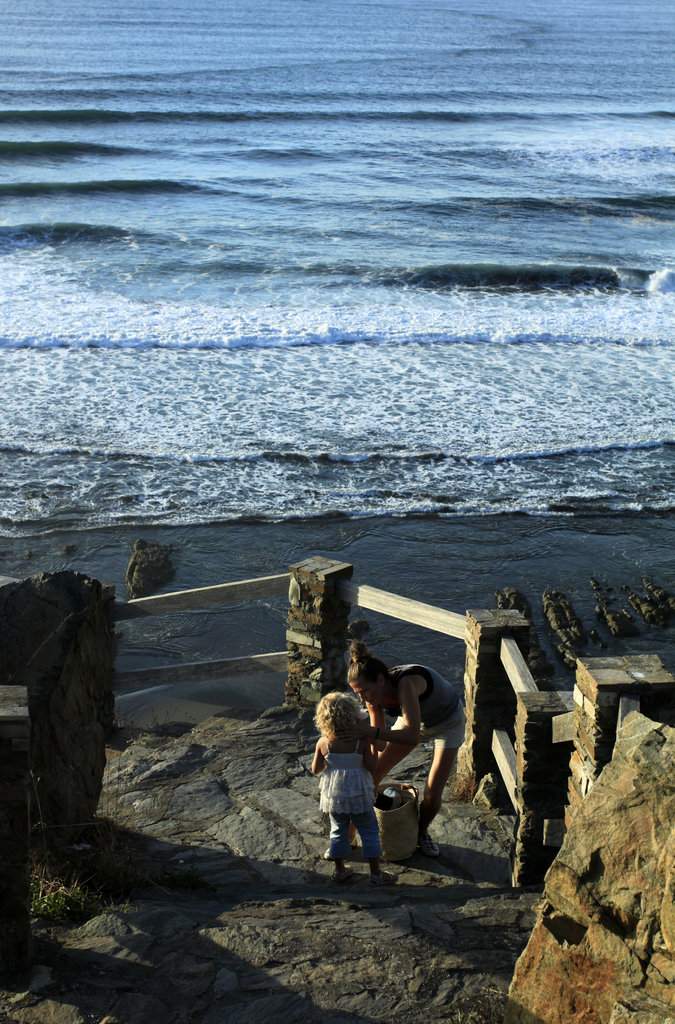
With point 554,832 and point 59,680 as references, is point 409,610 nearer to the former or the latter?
point 554,832

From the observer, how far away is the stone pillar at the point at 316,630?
688 cm

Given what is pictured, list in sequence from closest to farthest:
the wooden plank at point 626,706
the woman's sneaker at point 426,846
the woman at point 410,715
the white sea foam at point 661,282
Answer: the wooden plank at point 626,706 < the woman at point 410,715 < the woman's sneaker at point 426,846 < the white sea foam at point 661,282

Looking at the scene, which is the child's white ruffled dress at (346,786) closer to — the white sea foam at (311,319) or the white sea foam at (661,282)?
the white sea foam at (311,319)

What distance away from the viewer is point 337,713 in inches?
193

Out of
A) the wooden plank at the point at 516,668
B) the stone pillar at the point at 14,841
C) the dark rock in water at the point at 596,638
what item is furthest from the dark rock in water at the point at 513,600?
the stone pillar at the point at 14,841

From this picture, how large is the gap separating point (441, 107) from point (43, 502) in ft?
130

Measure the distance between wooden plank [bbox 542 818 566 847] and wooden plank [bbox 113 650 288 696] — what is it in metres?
2.90

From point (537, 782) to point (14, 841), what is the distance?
103 inches

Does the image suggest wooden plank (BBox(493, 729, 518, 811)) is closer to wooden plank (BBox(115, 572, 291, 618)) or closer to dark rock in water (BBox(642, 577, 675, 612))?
wooden plank (BBox(115, 572, 291, 618))

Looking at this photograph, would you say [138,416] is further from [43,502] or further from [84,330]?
[84,330]

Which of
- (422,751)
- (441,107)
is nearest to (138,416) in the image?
(422,751)

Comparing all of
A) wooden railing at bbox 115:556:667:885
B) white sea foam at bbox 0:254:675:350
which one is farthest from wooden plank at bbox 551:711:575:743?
white sea foam at bbox 0:254:675:350

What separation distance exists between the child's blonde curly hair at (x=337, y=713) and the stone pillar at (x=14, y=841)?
1.68 m

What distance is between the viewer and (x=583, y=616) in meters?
10.1
